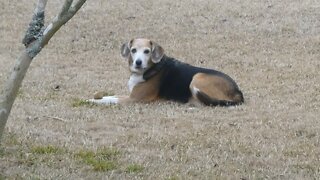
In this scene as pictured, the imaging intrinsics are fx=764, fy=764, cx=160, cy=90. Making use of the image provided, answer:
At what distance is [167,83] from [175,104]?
1.29 feet

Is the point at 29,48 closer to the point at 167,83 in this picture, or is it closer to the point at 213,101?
the point at 213,101

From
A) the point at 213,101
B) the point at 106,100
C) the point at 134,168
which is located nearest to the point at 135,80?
the point at 106,100

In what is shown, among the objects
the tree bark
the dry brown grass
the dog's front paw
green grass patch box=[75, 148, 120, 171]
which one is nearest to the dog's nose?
the dog's front paw

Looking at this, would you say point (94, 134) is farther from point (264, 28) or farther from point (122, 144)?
point (264, 28)

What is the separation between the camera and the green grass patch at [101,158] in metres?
6.16

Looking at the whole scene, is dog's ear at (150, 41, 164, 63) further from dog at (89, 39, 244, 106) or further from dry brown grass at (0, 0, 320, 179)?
dry brown grass at (0, 0, 320, 179)

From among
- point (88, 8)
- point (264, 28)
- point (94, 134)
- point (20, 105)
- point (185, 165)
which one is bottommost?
point (88, 8)

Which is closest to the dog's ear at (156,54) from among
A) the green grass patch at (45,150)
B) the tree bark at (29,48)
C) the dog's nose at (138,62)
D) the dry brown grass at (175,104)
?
the dog's nose at (138,62)

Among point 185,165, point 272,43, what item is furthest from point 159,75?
point 272,43

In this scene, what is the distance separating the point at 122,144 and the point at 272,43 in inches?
347

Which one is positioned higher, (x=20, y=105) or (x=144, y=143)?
(x=144, y=143)

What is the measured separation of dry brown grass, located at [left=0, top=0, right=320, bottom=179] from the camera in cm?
632

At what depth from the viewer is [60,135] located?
7.21 metres

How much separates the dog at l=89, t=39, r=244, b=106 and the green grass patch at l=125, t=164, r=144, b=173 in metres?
3.09
